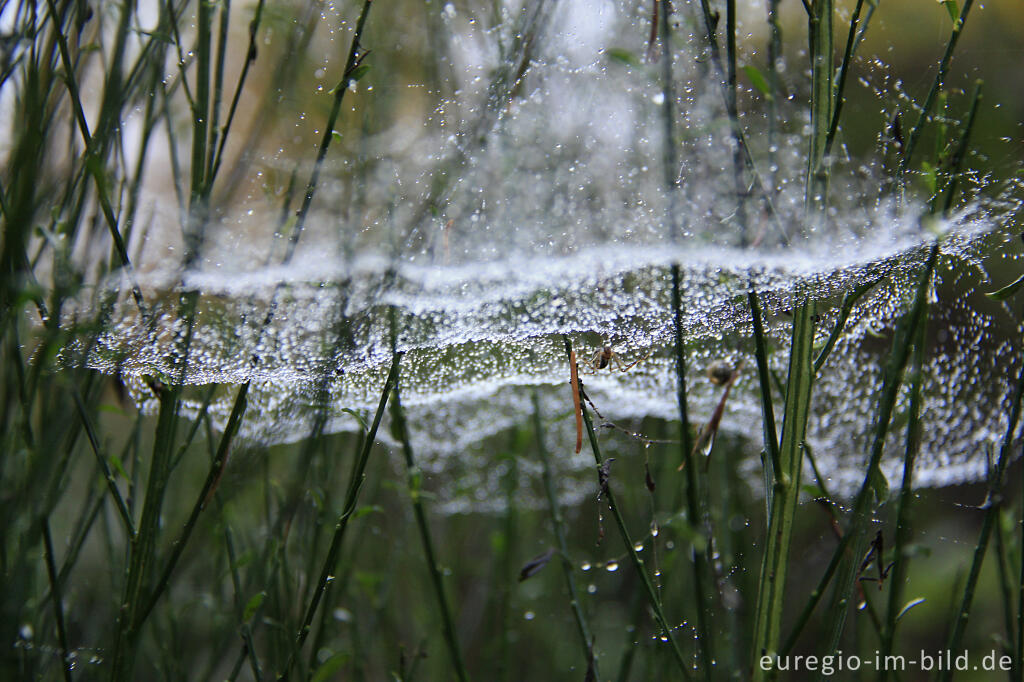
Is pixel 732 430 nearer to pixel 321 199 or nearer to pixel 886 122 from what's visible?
pixel 886 122

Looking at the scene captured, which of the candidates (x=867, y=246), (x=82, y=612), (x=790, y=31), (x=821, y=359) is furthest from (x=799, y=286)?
(x=82, y=612)

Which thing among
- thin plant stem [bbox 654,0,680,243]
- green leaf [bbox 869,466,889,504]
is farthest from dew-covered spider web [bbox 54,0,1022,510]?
green leaf [bbox 869,466,889,504]

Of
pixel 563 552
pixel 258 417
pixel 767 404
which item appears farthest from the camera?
pixel 258 417

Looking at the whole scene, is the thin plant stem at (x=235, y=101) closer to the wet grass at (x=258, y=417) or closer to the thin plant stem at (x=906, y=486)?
the wet grass at (x=258, y=417)

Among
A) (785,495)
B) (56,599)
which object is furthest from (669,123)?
(56,599)

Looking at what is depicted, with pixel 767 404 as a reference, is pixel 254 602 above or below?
below

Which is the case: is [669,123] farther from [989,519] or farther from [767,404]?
[989,519]

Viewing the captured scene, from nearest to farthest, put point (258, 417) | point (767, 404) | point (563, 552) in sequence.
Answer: point (767, 404) → point (563, 552) → point (258, 417)

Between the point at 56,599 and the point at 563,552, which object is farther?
the point at 563,552
